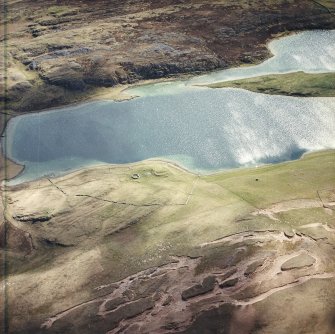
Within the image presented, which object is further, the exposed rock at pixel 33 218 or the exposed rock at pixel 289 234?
the exposed rock at pixel 33 218

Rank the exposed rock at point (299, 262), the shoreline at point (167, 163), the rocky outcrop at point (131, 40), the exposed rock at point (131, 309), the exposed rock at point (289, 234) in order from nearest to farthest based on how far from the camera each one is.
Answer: the exposed rock at point (131, 309) → the exposed rock at point (299, 262) → the exposed rock at point (289, 234) → the shoreline at point (167, 163) → the rocky outcrop at point (131, 40)

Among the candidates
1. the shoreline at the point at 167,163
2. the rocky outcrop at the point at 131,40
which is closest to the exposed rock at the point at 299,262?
the shoreline at the point at 167,163

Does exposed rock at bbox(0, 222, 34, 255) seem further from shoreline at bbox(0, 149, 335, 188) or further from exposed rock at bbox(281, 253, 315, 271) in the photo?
exposed rock at bbox(281, 253, 315, 271)

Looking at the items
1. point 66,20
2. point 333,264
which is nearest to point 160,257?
point 333,264

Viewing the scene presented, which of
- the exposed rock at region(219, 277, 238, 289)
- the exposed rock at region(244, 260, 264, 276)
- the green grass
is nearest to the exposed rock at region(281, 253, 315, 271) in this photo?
the exposed rock at region(244, 260, 264, 276)

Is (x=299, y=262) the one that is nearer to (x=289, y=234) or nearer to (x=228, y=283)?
(x=289, y=234)

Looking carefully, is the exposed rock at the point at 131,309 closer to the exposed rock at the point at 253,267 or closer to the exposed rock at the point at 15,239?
the exposed rock at the point at 253,267
